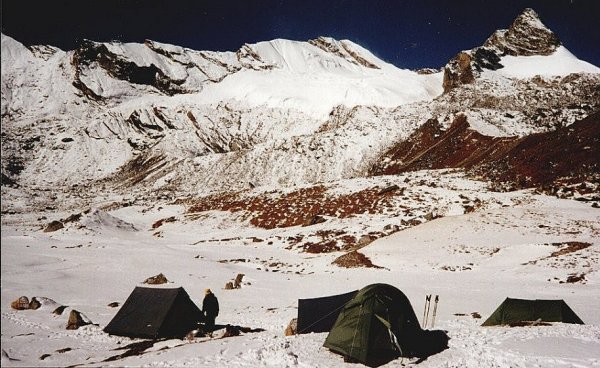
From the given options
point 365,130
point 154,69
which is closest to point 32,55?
point 154,69

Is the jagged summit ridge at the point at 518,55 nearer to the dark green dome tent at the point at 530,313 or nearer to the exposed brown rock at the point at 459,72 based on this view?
the exposed brown rock at the point at 459,72

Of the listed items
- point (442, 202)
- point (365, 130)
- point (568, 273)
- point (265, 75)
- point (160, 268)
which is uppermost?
point (265, 75)

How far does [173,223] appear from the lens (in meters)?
43.3

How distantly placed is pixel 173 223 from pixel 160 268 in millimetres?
20060

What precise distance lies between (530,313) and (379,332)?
20.1 feet

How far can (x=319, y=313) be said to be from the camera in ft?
42.1

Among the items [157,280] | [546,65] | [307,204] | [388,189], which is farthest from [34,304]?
[546,65]

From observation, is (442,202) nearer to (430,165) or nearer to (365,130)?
(430,165)

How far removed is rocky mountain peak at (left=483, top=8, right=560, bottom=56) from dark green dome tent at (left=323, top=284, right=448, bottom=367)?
298 ft

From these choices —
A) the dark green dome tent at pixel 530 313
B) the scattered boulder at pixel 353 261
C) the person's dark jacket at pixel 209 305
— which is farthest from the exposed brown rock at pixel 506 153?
the person's dark jacket at pixel 209 305

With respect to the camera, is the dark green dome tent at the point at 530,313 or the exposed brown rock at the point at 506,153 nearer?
the dark green dome tent at the point at 530,313

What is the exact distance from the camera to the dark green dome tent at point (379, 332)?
10086 mm

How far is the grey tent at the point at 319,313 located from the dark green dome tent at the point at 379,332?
158 cm

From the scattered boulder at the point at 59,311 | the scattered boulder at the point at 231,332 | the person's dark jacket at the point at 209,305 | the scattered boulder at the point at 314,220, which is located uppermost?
the scattered boulder at the point at 314,220
